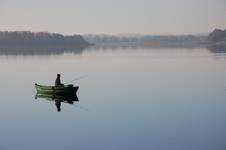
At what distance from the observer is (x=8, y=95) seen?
2341cm

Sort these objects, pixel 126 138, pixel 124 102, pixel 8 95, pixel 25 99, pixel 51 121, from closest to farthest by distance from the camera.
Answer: pixel 126 138 < pixel 51 121 < pixel 124 102 < pixel 25 99 < pixel 8 95

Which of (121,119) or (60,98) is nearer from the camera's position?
(121,119)

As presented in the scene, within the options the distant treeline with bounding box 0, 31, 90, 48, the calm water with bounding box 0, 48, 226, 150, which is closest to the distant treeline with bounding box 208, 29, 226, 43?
the distant treeline with bounding box 0, 31, 90, 48

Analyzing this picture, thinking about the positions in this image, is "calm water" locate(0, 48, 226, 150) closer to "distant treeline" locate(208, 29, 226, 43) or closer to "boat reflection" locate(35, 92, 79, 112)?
"boat reflection" locate(35, 92, 79, 112)

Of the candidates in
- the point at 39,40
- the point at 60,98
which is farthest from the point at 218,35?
the point at 60,98

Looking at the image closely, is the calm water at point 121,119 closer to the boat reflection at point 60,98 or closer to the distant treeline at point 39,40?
the boat reflection at point 60,98

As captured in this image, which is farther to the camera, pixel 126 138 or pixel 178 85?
pixel 178 85

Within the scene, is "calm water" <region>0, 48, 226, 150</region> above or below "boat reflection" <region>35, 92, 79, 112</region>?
above

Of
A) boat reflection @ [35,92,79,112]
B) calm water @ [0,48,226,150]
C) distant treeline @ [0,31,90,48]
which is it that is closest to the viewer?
calm water @ [0,48,226,150]

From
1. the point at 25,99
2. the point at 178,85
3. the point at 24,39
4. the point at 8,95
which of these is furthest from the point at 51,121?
the point at 24,39

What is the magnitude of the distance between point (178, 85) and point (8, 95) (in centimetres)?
947

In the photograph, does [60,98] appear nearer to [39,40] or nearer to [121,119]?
[121,119]

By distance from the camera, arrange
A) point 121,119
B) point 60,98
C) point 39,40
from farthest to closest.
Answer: point 39,40 < point 60,98 < point 121,119

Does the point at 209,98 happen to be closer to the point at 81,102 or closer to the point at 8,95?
the point at 81,102
